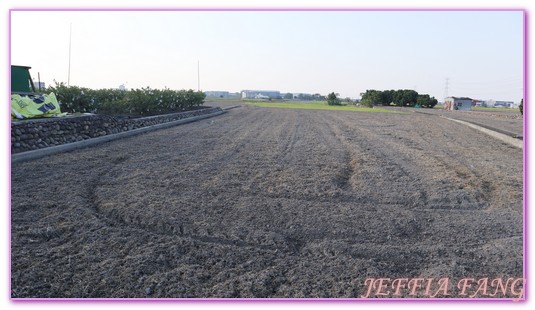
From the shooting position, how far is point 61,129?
10461 millimetres

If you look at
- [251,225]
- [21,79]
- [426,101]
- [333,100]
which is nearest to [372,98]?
[333,100]

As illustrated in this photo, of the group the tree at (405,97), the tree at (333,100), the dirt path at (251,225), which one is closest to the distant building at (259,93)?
the dirt path at (251,225)

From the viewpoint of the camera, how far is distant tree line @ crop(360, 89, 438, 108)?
191 feet

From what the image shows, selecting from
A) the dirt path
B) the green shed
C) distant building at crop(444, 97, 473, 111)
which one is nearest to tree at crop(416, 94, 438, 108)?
distant building at crop(444, 97, 473, 111)

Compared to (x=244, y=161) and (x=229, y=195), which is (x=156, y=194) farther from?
(x=244, y=161)

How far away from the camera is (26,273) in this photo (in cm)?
353

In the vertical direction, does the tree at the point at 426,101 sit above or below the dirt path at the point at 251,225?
above

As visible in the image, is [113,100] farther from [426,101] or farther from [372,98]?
[426,101]

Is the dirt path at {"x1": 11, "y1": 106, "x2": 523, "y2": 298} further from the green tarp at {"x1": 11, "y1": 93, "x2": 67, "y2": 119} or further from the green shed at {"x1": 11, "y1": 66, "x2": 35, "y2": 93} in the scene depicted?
the green shed at {"x1": 11, "y1": 66, "x2": 35, "y2": 93}

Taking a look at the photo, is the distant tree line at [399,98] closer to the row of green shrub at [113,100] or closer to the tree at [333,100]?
the tree at [333,100]

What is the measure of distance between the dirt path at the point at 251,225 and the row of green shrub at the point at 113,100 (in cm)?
637

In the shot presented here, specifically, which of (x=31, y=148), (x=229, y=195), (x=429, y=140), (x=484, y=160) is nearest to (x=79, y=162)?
(x=31, y=148)

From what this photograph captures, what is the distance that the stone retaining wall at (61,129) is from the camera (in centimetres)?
895

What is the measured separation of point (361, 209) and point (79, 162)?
600 cm
